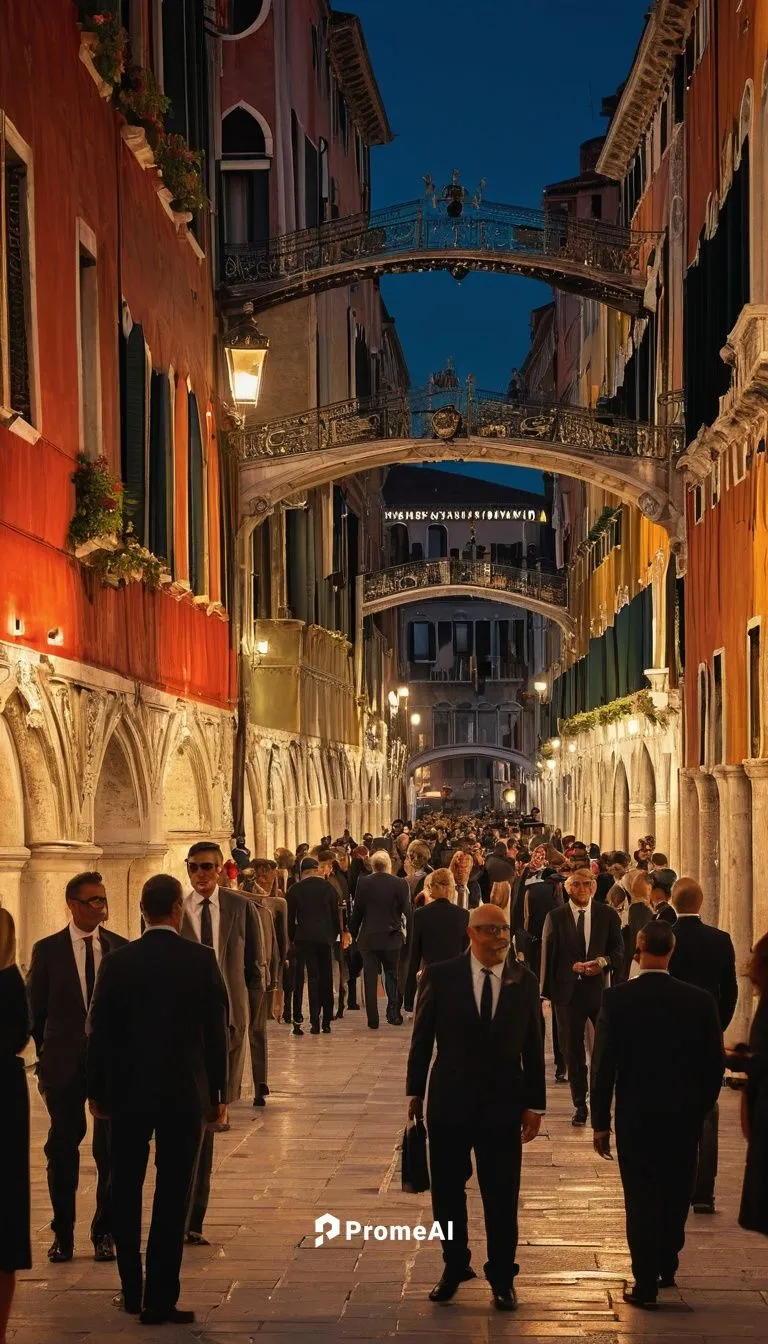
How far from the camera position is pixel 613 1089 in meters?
8.46

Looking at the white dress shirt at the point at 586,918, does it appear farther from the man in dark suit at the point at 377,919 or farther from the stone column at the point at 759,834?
the man in dark suit at the point at 377,919

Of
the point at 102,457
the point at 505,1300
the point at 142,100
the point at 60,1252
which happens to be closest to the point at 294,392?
the point at 142,100

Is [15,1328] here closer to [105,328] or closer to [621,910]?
[621,910]

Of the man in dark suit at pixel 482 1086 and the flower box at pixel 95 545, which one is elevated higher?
the flower box at pixel 95 545

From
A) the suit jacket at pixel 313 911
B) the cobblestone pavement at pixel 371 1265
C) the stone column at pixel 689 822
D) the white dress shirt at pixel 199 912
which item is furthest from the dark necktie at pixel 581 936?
the stone column at pixel 689 822

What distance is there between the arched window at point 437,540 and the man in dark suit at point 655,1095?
3495 inches

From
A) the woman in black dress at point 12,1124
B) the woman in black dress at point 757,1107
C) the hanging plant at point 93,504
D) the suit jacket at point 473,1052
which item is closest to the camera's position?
the woman in black dress at point 12,1124

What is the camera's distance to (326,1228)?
30.7 feet

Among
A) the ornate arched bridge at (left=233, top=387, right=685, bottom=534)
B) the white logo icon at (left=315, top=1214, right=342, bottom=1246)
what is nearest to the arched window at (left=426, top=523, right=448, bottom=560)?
the ornate arched bridge at (left=233, top=387, right=685, bottom=534)

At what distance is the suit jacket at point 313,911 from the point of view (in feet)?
60.1

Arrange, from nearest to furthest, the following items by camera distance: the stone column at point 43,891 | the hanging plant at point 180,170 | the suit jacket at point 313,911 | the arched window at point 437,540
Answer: the stone column at point 43,891
the suit jacket at point 313,911
the hanging plant at point 180,170
the arched window at point 437,540

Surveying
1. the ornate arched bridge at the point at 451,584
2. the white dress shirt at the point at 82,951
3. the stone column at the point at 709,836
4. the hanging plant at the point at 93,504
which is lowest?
the white dress shirt at the point at 82,951

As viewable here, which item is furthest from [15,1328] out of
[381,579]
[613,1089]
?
[381,579]

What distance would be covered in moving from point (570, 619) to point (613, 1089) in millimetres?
44533
